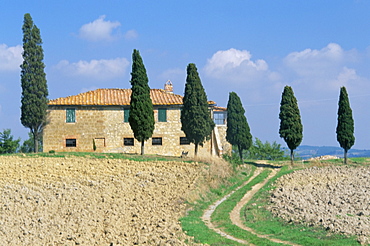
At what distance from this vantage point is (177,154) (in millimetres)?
45344

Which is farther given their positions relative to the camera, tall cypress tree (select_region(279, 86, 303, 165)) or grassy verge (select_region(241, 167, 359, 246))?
tall cypress tree (select_region(279, 86, 303, 165))

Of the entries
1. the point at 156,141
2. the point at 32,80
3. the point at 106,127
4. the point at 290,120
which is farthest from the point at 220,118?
the point at 32,80

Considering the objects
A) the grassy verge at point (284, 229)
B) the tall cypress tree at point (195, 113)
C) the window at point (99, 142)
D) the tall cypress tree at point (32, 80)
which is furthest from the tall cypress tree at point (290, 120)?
the tall cypress tree at point (32, 80)

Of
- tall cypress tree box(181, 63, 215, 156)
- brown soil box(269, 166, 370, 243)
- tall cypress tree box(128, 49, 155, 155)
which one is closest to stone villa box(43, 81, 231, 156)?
tall cypress tree box(181, 63, 215, 156)

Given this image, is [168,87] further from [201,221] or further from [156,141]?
[201,221]

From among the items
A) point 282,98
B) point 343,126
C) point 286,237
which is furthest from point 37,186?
point 343,126

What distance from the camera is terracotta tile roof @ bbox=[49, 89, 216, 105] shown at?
44.5m

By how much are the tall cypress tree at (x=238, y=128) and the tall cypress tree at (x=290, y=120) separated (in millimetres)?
4467

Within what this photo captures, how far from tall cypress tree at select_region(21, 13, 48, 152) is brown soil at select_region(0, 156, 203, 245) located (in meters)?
8.66

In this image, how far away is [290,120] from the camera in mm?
44562

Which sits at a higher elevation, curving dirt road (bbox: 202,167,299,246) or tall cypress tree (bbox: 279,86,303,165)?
tall cypress tree (bbox: 279,86,303,165)

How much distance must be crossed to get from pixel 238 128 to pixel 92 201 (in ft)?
92.5

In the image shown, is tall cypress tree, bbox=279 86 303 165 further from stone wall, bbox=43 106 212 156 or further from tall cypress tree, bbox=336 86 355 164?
stone wall, bbox=43 106 212 156

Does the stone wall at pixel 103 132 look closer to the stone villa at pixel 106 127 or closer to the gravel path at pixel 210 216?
the stone villa at pixel 106 127
